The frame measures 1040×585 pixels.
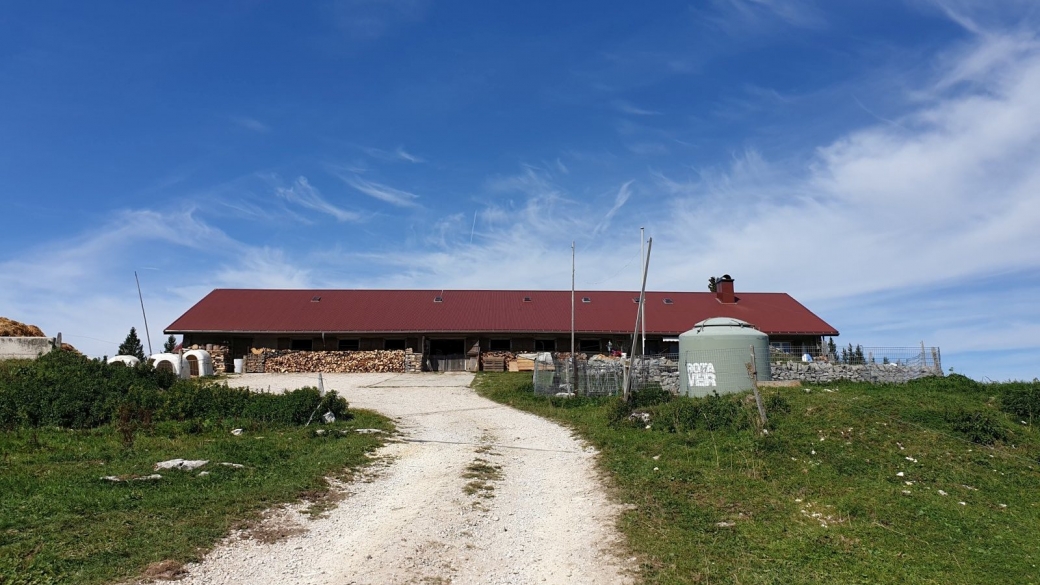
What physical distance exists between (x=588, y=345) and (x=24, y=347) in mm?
28655

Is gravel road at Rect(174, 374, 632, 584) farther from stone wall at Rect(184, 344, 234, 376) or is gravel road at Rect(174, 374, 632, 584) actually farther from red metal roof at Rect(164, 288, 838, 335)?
stone wall at Rect(184, 344, 234, 376)

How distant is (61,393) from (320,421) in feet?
21.3

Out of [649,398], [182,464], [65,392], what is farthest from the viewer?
[649,398]

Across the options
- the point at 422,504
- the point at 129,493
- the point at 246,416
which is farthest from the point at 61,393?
the point at 422,504

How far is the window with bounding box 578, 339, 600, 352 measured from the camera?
4225 centimetres

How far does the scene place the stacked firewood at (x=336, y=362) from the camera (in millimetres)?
38469

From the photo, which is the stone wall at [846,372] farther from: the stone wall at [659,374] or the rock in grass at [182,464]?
the rock in grass at [182,464]

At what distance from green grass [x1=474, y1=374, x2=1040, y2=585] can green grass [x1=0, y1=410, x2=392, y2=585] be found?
204 inches

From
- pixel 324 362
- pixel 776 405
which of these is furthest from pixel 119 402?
pixel 324 362

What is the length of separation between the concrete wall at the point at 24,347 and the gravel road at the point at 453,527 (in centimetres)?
1911

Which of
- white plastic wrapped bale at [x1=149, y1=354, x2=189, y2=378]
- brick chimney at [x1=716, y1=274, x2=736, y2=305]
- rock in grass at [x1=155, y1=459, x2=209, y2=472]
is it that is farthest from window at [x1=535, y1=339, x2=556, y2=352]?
rock in grass at [x1=155, y1=459, x2=209, y2=472]

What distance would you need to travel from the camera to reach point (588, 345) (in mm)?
42500

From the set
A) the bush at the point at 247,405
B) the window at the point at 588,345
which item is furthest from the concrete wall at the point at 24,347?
the window at the point at 588,345

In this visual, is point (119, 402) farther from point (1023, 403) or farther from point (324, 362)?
point (1023, 403)
